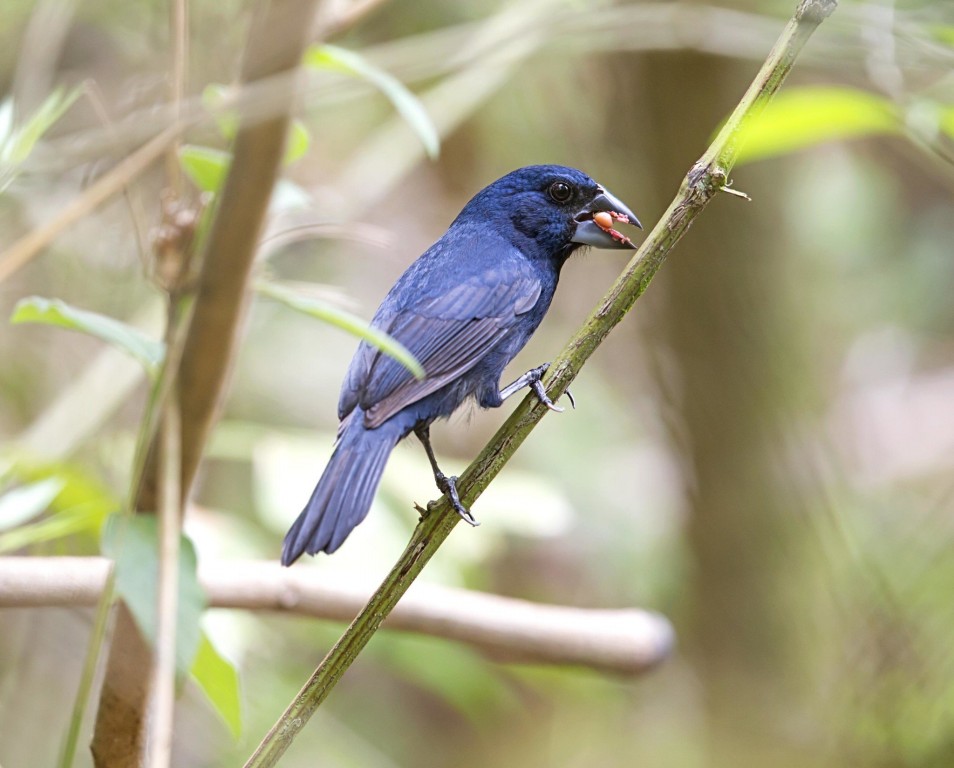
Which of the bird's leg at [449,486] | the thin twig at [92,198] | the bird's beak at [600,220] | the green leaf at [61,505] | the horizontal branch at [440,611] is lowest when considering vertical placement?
the horizontal branch at [440,611]

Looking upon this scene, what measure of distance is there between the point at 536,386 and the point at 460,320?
2.87 ft

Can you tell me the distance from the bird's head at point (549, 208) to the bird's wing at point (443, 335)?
171 millimetres

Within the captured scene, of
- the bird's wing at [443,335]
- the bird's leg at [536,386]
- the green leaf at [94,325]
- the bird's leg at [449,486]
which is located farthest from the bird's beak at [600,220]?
the green leaf at [94,325]

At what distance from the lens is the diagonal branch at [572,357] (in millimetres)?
1238

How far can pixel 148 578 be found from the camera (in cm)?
129

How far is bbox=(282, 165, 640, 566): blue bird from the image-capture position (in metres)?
1.88

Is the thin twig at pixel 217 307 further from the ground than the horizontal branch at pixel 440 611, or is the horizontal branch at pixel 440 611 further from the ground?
the thin twig at pixel 217 307

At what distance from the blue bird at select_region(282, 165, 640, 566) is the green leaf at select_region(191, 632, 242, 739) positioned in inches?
8.9

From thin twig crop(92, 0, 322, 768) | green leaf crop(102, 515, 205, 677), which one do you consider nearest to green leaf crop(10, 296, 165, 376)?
thin twig crop(92, 0, 322, 768)

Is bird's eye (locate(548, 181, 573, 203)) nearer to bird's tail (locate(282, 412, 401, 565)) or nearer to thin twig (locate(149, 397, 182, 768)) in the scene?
bird's tail (locate(282, 412, 401, 565))

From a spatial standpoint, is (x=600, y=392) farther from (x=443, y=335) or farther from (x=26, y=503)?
(x=26, y=503)

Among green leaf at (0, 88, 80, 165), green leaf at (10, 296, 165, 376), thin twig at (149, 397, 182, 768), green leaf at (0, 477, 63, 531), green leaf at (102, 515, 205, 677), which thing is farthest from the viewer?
green leaf at (0, 477, 63, 531)

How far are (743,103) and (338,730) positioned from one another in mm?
3274

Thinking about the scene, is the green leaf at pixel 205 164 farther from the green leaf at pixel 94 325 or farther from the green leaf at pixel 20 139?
the green leaf at pixel 94 325
